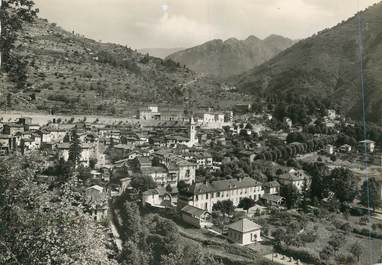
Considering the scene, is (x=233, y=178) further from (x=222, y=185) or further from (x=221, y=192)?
(x=221, y=192)

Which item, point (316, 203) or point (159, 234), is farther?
point (316, 203)

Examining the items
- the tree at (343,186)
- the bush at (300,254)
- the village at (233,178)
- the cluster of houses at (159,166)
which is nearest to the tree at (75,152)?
the village at (233,178)

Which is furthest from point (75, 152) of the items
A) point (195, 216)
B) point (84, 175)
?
point (195, 216)

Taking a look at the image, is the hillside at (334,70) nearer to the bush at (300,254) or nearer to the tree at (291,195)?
the tree at (291,195)

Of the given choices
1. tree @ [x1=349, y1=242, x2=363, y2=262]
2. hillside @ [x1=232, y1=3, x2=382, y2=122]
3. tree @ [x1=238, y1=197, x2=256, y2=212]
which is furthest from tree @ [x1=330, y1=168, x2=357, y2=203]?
hillside @ [x1=232, y1=3, x2=382, y2=122]

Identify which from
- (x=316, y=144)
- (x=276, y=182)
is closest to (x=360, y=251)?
(x=276, y=182)

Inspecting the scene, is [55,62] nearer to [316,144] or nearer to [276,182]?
[316,144]
